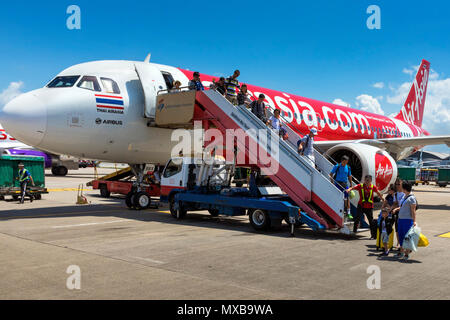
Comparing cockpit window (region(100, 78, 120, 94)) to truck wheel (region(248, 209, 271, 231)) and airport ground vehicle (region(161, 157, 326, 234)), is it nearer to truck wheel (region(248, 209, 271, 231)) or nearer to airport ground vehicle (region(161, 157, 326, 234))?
airport ground vehicle (region(161, 157, 326, 234))

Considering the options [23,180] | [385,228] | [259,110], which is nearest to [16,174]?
[23,180]

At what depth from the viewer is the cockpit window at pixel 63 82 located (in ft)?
38.6

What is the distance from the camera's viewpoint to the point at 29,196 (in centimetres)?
1745

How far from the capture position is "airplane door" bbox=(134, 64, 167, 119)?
40.3 feet

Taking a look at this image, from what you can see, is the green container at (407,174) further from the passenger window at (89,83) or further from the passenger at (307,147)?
the passenger window at (89,83)

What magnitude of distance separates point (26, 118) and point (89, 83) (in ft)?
6.80

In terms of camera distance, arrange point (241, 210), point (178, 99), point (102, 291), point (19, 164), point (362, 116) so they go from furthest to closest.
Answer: point (362, 116) → point (19, 164) → point (178, 99) → point (241, 210) → point (102, 291)

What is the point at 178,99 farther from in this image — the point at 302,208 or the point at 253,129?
the point at 302,208

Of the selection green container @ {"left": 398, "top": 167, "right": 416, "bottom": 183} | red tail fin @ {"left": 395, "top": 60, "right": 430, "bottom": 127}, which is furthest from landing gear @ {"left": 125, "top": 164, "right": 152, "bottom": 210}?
green container @ {"left": 398, "top": 167, "right": 416, "bottom": 183}

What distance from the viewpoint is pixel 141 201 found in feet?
46.1

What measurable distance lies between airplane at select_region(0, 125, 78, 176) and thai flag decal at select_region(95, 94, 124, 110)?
77.7ft

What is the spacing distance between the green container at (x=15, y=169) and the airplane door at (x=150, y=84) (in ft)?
28.2

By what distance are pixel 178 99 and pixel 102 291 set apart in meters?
7.65
